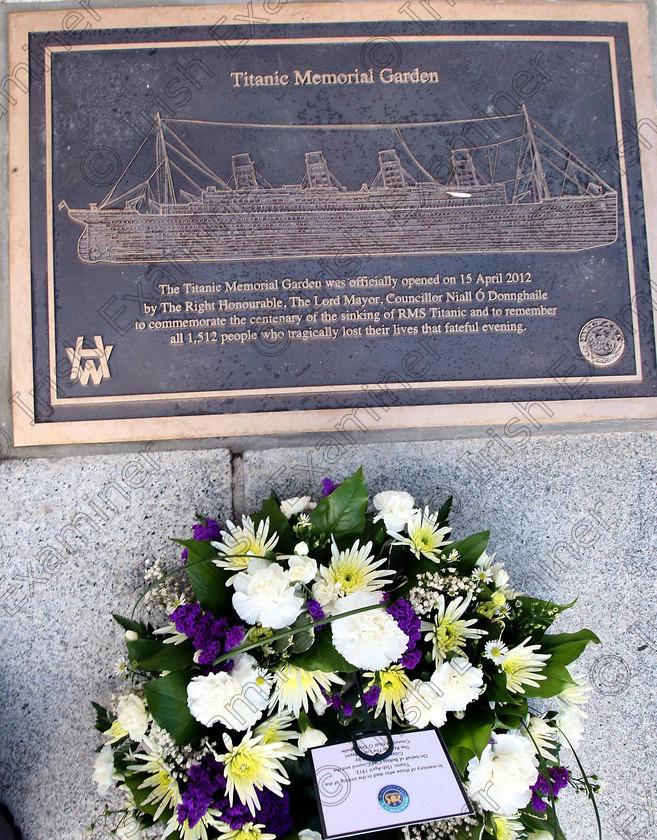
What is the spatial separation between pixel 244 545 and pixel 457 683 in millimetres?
806

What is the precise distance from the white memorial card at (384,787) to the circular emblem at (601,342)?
5.69ft

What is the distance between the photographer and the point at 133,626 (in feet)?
7.02

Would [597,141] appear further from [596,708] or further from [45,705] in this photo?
[45,705]

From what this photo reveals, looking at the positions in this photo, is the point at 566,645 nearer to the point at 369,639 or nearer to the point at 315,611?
the point at 369,639

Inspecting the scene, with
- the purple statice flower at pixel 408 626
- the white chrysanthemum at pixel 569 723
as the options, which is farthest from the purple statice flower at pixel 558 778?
the purple statice flower at pixel 408 626

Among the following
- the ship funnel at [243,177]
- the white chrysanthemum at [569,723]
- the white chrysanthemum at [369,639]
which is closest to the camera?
the white chrysanthemum at [369,639]

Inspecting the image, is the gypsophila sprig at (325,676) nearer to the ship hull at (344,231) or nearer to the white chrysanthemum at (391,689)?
the white chrysanthemum at (391,689)

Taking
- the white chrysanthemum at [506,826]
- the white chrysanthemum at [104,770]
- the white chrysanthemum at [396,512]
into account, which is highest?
the white chrysanthemum at [396,512]

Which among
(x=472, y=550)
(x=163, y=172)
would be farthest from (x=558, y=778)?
(x=163, y=172)

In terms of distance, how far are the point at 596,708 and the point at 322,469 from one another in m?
1.63

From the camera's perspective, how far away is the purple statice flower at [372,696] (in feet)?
5.93

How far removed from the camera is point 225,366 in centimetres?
240

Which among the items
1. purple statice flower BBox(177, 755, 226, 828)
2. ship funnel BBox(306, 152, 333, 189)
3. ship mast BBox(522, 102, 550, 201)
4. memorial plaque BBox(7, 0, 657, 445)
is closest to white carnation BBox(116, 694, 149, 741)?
purple statice flower BBox(177, 755, 226, 828)

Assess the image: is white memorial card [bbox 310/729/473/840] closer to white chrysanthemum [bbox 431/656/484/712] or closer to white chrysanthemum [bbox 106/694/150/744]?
white chrysanthemum [bbox 431/656/484/712]
